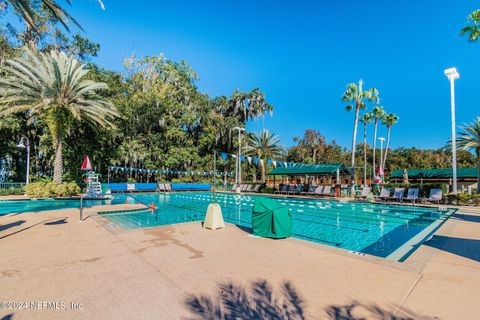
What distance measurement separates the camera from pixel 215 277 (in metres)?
3.88

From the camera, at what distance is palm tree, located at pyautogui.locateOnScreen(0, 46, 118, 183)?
54.7 ft

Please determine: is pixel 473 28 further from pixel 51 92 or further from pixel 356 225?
pixel 51 92

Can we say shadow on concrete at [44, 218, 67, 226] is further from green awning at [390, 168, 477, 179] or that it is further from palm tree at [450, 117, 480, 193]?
green awning at [390, 168, 477, 179]

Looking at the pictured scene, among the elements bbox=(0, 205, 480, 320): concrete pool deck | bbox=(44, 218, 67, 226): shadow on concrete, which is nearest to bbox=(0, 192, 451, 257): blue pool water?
bbox=(44, 218, 67, 226): shadow on concrete

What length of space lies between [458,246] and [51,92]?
2207 cm

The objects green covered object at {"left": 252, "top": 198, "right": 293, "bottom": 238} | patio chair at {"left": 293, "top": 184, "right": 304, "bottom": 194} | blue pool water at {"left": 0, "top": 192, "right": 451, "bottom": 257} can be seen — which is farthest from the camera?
patio chair at {"left": 293, "top": 184, "right": 304, "bottom": 194}

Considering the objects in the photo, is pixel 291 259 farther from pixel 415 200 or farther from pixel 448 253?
pixel 415 200

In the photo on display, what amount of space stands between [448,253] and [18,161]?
3127 centimetres

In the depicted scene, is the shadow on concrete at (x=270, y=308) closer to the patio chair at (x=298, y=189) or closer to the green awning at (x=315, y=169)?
the green awning at (x=315, y=169)

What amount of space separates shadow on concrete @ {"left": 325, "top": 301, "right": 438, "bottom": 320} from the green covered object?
131 inches

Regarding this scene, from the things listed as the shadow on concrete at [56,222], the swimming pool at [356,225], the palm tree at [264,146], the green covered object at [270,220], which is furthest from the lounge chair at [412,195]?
the shadow on concrete at [56,222]

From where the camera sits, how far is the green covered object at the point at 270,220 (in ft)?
20.9

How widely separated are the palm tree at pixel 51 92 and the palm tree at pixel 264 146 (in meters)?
18.7

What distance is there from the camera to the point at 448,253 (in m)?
5.15
